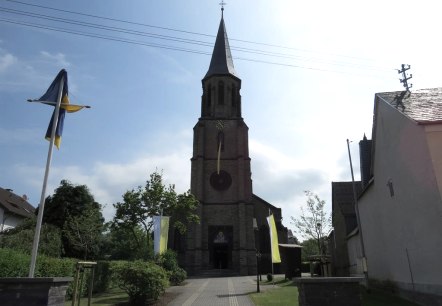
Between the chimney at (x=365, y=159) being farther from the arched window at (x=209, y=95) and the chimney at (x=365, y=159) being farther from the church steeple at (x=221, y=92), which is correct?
the arched window at (x=209, y=95)

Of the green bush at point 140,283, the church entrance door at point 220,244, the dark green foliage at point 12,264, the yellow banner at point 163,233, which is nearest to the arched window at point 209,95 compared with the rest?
the church entrance door at point 220,244

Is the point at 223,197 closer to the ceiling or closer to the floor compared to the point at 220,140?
closer to the floor

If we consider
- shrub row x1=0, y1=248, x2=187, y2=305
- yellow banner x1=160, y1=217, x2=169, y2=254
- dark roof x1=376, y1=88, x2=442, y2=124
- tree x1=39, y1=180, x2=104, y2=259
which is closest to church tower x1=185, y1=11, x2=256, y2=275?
tree x1=39, y1=180, x2=104, y2=259

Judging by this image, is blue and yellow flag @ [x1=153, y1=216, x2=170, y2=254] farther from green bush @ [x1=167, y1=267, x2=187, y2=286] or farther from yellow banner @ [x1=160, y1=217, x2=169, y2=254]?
green bush @ [x1=167, y1=267, x2=187, y2=286]

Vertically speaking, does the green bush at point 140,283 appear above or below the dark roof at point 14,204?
below

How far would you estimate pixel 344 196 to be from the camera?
101 ft

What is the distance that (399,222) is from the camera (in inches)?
607

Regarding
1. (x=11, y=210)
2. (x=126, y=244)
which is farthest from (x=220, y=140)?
(x=11, y=210)

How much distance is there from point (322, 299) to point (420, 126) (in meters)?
7.65

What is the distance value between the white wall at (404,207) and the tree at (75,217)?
23.0m

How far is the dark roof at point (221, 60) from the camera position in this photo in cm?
4766

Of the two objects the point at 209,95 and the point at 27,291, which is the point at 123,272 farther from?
the point at 209,95

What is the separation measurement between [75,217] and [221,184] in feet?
56.3

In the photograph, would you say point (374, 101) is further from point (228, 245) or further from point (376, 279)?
point (228, 245)
